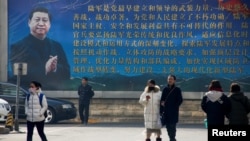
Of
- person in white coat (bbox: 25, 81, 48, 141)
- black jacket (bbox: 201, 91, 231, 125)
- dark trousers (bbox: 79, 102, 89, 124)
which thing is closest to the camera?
black jacket (bbox: 201, 91, 231, 125)

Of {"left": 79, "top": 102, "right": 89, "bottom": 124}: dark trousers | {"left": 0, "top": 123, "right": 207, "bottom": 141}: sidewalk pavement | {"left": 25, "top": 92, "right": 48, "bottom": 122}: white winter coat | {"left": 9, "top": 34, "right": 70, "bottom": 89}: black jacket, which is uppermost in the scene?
{"left": 9, "top": 34, "right": 70, "bottom": 89}: black jacket

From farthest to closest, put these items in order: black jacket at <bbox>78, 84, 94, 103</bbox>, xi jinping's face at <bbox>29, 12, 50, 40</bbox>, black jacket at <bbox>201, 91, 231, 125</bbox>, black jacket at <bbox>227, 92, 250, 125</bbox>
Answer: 1. xi jinping's face at <bbox>29, 12, 50, 40</bbox>
2. black jacket at <bbox>78, 84, 94, 103</bbox>
3. black jacket at <bbox>201, 91, 231, 125</bbox>
4. black jacket at <bbox>227, 92, 250, 125</bbox>

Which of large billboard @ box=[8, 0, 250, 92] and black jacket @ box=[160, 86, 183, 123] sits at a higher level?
large billboard @ box=[8, 0, 250, 92]

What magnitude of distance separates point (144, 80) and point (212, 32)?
326cm

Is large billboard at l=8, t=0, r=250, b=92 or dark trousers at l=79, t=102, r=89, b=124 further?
large billboard at l=8, t=0, r=250, b=92

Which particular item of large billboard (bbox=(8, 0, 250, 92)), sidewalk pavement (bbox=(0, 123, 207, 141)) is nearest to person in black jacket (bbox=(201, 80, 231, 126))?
sidewalk pavement (bbox=(0, 123, 207, 141))

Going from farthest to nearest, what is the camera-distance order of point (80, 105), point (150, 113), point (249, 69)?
point (249, 69)
point (80, 105)
point (150, 113)

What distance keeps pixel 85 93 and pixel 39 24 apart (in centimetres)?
425

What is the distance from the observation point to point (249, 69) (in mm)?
31000

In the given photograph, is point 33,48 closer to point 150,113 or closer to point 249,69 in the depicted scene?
point 249,69

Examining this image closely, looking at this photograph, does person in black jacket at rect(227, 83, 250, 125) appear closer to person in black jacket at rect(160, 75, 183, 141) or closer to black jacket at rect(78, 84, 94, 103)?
person in black jacket at rect(160, 75, 183, 141)

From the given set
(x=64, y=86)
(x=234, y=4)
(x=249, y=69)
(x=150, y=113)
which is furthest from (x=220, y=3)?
(x=150, y=113)

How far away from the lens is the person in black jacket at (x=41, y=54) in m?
31.5

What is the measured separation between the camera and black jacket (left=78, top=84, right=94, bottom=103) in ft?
94.4
